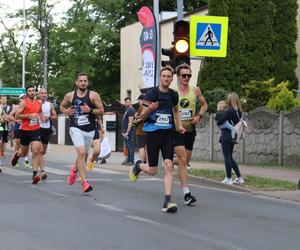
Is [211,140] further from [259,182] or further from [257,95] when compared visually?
[259,182]

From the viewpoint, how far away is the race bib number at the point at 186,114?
389 inches

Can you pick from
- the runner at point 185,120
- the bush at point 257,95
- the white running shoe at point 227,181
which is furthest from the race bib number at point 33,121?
the bush at point 257,95

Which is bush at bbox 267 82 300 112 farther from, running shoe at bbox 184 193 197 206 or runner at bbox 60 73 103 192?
running shoe at bbox 184 193 197 206

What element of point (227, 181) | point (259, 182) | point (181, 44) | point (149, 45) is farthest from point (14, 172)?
point (259, 182)

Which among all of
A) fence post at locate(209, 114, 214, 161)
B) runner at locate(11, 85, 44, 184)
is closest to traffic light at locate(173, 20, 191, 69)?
runner at locate(11, 85, 44, 184)

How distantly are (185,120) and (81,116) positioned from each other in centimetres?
184

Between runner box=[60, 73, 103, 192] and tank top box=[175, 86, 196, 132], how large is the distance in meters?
1.52

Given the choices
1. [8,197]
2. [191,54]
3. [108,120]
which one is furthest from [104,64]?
[8,197]

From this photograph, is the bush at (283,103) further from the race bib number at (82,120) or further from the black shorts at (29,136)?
the race bib number at (82,120)

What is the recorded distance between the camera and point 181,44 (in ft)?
46.0

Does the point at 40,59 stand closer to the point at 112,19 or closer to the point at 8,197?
the point at 112,19

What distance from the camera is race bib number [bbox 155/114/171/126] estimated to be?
29.5 ft

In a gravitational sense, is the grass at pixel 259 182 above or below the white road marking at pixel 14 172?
above

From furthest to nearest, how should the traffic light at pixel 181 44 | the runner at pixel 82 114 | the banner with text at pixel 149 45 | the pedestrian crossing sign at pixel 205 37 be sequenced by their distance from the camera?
the banner with text at pixel 149 45, the pedestrian crossing sign at pixel 205 37, the traffic light at pixel 181 44, the runner at pixel 82 114
